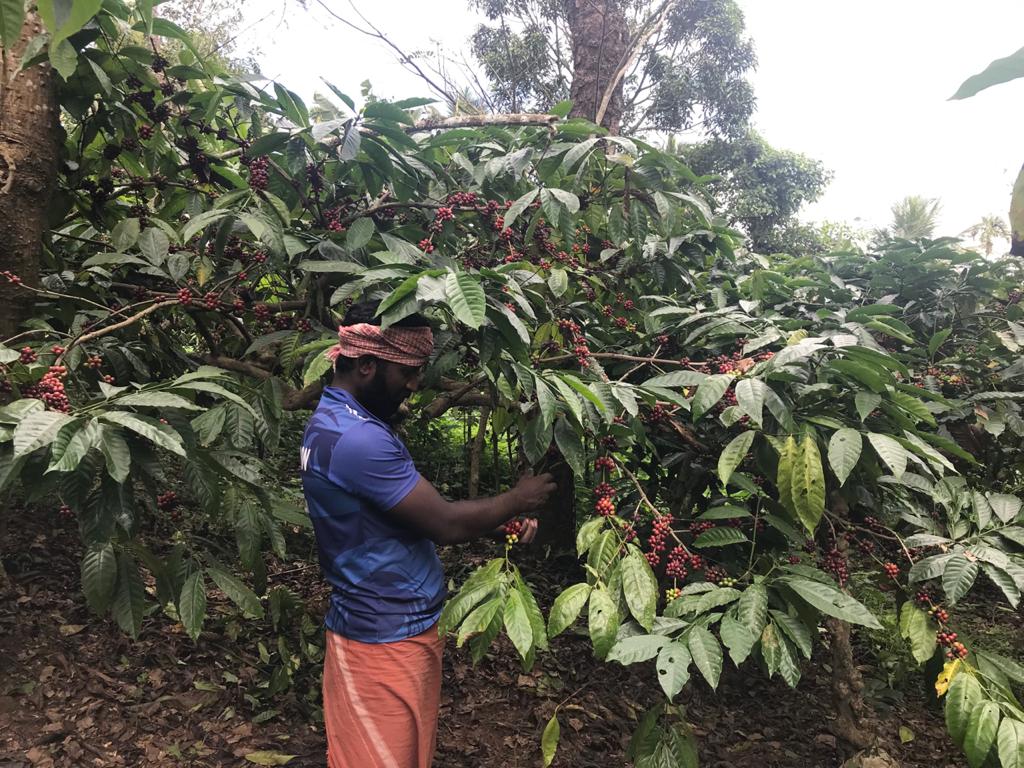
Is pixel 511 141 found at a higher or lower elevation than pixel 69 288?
higher

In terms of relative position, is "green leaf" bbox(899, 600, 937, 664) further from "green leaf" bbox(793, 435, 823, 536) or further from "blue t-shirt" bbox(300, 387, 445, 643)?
"blue t-shirt" bbox(300, 387, 445, 643)

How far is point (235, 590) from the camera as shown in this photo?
5.42 feet

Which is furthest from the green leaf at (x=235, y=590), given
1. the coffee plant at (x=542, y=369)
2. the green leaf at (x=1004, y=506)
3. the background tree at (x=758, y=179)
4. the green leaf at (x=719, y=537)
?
the background tree at (x=758, y=179)

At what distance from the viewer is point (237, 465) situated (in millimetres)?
1474

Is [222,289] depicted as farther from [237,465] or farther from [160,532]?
[160,532]

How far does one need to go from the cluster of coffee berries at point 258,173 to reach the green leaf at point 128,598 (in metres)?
1.02

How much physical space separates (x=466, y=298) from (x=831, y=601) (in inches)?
38.0

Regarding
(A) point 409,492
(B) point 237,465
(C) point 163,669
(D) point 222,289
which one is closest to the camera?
(A) point 409,492

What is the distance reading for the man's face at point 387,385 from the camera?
1.39m

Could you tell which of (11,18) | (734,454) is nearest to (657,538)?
(734,454)

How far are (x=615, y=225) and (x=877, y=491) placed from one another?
1079 millimetres

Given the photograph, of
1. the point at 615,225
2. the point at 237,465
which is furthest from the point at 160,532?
the point at 615,225

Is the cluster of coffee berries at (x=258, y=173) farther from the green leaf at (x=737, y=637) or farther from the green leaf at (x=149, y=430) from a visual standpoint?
the green leaf at (x=737, y=637)

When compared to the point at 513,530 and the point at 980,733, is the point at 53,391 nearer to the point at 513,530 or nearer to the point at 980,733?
the point at 513,530
